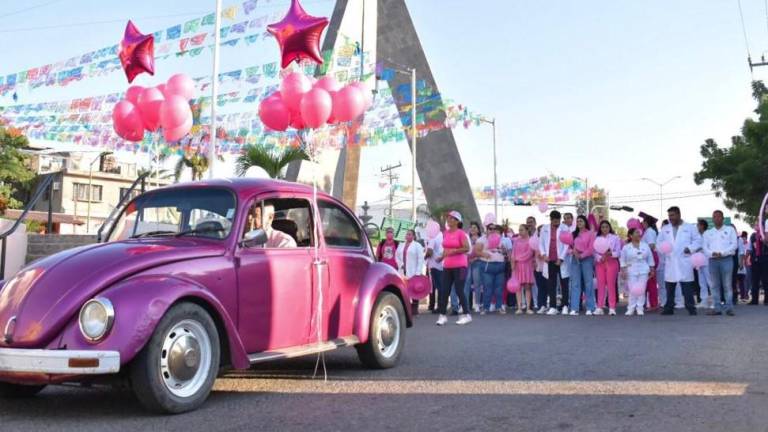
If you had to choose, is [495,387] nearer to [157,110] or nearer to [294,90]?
[294,90]

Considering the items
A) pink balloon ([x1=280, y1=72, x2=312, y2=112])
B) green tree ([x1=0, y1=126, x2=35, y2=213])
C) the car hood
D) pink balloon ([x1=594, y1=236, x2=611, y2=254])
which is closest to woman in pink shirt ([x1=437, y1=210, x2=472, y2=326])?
pink balloon ([x1=594, y1=236, x2=611, y2=254])

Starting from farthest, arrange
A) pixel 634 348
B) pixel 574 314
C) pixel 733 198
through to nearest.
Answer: pixel 733 198
pixel 574 314
pixel 634 348

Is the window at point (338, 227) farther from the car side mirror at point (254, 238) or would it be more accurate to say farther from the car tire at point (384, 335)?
the car side mirror at point (254, 238)

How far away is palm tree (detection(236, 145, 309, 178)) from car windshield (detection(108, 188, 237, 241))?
16.6m

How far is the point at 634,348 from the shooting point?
28.6ft

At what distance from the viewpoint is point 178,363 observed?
5.10m

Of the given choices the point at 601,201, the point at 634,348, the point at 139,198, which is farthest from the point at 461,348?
the point at 601,201

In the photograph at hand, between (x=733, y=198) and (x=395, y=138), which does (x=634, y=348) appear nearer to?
(x=395, y=138)

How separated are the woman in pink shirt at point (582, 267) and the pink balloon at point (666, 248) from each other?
1297 millimetres

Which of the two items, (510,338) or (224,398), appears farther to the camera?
(510,338)

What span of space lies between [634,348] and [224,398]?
5.00 m

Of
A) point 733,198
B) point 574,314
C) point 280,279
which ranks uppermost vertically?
point 733,198

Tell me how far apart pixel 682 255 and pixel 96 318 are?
11.8 meters

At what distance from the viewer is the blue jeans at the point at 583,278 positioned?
14789mm
